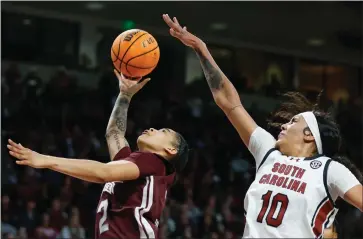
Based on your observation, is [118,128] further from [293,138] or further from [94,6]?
[94,6]

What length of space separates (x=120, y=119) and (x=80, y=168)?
3.85 ft

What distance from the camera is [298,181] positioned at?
141 inches

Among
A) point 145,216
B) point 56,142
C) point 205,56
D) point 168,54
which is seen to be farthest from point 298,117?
point 168,54

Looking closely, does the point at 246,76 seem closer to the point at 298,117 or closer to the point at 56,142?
the point at 56,142

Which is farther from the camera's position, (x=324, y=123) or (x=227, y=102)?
(x=227, y=102)

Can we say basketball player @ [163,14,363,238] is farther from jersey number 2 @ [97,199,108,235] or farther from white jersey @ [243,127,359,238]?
jersey number 2 @ [97,199,108,235]

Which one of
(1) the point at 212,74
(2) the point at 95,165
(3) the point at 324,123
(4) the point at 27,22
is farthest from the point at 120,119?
(4) the point at 27,22

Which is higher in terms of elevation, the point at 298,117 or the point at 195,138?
the point at 298,117

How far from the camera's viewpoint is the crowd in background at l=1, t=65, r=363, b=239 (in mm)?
9844

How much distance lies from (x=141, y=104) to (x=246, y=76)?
9.61ft

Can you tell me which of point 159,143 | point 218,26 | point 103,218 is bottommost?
point 103,218

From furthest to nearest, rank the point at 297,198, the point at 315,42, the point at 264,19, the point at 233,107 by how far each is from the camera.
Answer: the point at 315,42
the point at 264,19
the point at 233,107
the point at 297,198

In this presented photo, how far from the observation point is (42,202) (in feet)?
32.6

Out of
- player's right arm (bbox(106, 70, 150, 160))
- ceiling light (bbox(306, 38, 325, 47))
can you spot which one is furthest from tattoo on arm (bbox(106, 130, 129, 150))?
ceiling light (bbox(306, 38, 325, 47))
